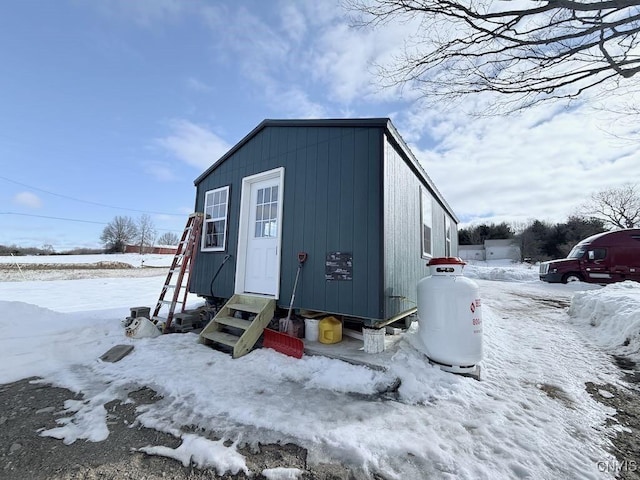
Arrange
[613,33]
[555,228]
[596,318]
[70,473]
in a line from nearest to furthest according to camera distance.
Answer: [70,473]
[613,33]
[596,318]
[555,228]

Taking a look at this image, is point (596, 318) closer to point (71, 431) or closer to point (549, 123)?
point (549, 123)

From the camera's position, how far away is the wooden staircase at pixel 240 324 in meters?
3.96

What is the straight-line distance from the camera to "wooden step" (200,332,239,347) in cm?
402

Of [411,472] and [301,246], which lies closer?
[411,472]

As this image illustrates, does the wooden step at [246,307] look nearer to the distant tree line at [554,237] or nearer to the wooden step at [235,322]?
the wooden step at [235,322]

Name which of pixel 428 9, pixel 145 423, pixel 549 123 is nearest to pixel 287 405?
pixel 145 423

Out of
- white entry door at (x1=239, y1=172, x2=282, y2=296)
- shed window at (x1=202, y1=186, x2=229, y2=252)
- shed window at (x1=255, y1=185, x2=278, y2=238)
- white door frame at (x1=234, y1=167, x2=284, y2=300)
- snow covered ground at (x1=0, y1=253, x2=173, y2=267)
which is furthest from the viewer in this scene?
snow covered ground at (x1=0, y1=253, x2=173, y2=267)

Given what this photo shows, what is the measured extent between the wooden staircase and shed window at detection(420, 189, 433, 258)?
12.7 ft

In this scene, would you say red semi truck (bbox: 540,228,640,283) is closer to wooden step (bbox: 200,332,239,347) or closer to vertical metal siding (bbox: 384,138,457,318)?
vertical metal siding (bbox: 384,138,457,318)

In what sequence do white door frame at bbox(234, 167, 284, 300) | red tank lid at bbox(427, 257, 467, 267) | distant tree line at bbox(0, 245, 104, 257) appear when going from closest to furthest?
red tank lid at bbox(427, 257, 467, 267)
white door frame at bbox(234, 167, 284, 300)
distant tree line at bbox(0, 245, 104, 257)

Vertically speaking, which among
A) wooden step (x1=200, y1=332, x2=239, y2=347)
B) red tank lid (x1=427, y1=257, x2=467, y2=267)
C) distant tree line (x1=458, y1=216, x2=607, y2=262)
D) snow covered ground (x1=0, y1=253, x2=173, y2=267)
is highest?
distant tree line (x1=458, y1=216, x2=607, y2=262)

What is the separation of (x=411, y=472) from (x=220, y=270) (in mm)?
4883

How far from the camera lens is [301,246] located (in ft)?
14.6

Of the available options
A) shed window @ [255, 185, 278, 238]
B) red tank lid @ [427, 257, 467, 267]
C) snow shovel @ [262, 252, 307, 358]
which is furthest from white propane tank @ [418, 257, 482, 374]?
shed window @ [255, 185, 278, 238]
